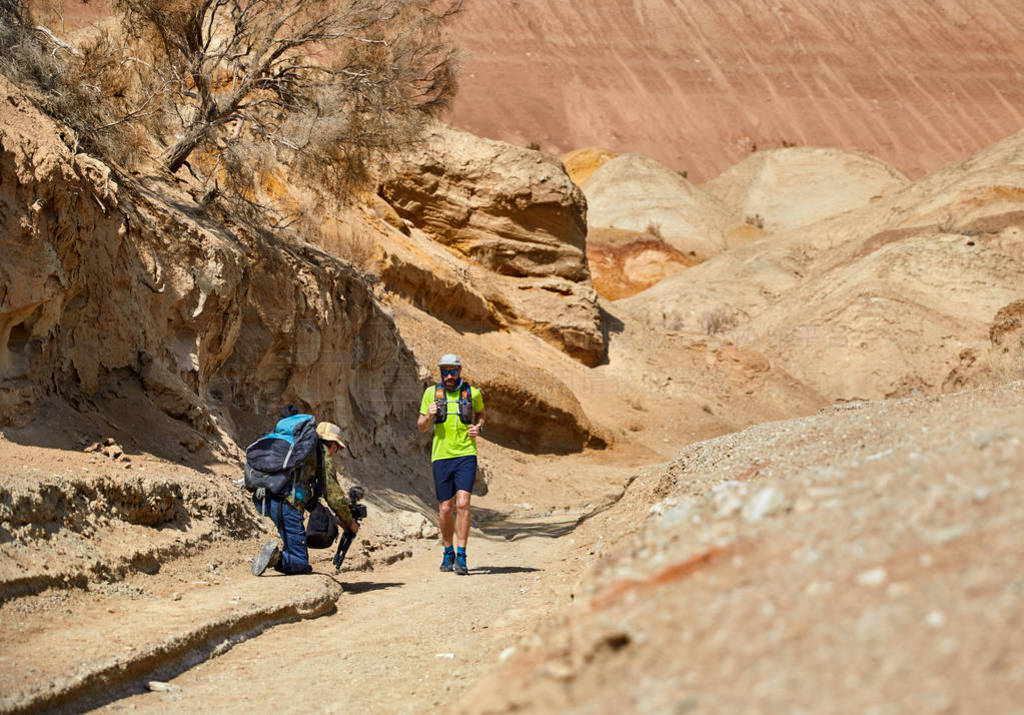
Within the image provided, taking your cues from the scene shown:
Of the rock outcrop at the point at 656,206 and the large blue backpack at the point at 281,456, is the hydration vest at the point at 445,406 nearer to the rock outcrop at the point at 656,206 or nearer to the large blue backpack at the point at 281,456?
the large blue backpack at the point at 281,456

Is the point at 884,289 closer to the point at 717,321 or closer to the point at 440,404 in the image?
the point at 717,321

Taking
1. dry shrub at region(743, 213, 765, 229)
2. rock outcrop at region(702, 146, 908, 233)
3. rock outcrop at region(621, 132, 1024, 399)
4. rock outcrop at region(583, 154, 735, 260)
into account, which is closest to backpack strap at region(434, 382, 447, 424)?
rock outcrop at region(621, 132, 1024, 399)

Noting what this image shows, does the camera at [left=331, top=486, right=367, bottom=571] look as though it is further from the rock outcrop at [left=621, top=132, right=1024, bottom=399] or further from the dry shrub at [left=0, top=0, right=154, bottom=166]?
the rock outcrop at [left=621, top=132, right=1024, bottom=399]

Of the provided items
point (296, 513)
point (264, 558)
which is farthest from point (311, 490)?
point (264, 558)

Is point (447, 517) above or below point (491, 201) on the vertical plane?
below

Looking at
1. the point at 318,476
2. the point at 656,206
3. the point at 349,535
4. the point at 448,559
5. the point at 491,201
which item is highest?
the point at 491,201

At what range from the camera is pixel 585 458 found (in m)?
17.6

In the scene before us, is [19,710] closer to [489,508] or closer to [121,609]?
[121,609]

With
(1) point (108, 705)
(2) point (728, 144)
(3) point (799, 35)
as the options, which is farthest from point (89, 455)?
(3) point (799, 35)

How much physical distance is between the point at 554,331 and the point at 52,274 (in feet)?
51.9

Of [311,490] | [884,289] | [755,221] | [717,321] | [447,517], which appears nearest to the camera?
[311,490]

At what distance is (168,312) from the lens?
8.41 m

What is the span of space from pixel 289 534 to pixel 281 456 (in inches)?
20.1

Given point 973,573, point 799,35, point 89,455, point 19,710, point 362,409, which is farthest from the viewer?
point 799,35
